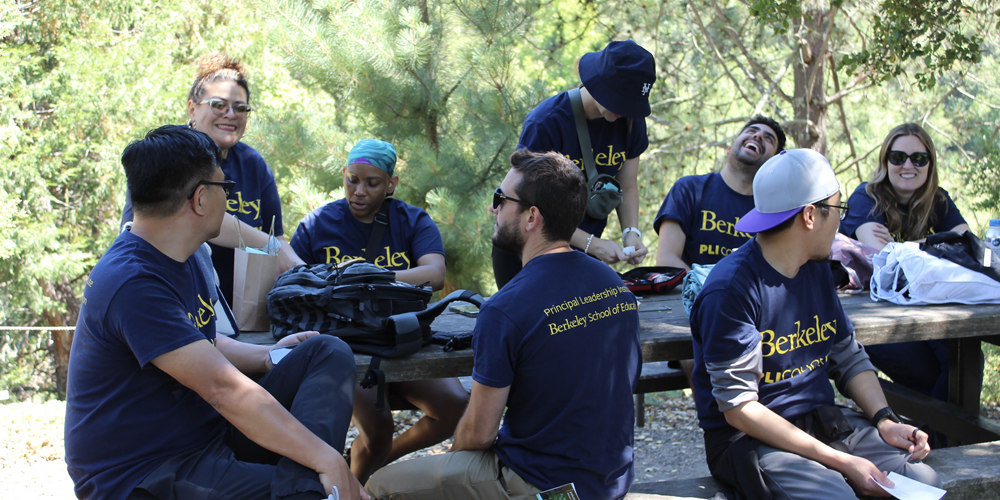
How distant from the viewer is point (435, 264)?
3613 millimetres

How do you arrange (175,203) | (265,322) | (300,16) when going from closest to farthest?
(175,203)
(265,322)
(300,16)

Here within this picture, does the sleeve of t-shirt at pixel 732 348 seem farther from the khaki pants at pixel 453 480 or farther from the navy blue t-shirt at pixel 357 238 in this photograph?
the navy blue t-shirt at pixel 357 238

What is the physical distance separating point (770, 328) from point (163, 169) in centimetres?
182

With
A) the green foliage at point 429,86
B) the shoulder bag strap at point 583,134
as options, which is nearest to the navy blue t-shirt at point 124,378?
the shoulder bag strap at point 583,134

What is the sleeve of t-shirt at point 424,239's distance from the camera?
3668 mm

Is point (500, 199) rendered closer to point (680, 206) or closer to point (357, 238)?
point (357, 238)

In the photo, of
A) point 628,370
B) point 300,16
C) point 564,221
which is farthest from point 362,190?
point 300,16

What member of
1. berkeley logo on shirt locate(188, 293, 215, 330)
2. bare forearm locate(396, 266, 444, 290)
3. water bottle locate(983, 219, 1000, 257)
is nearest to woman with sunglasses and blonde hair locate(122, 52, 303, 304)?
bare forearm locate(396, 266, 444, 290)

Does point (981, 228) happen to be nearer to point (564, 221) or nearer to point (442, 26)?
point (442, 26)

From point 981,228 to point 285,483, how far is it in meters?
9.55

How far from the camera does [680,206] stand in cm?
390

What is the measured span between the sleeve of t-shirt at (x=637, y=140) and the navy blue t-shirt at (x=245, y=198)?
1.69 metres

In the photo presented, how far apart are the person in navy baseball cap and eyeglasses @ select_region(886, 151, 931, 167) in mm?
1416

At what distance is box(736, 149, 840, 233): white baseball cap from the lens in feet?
7.60
